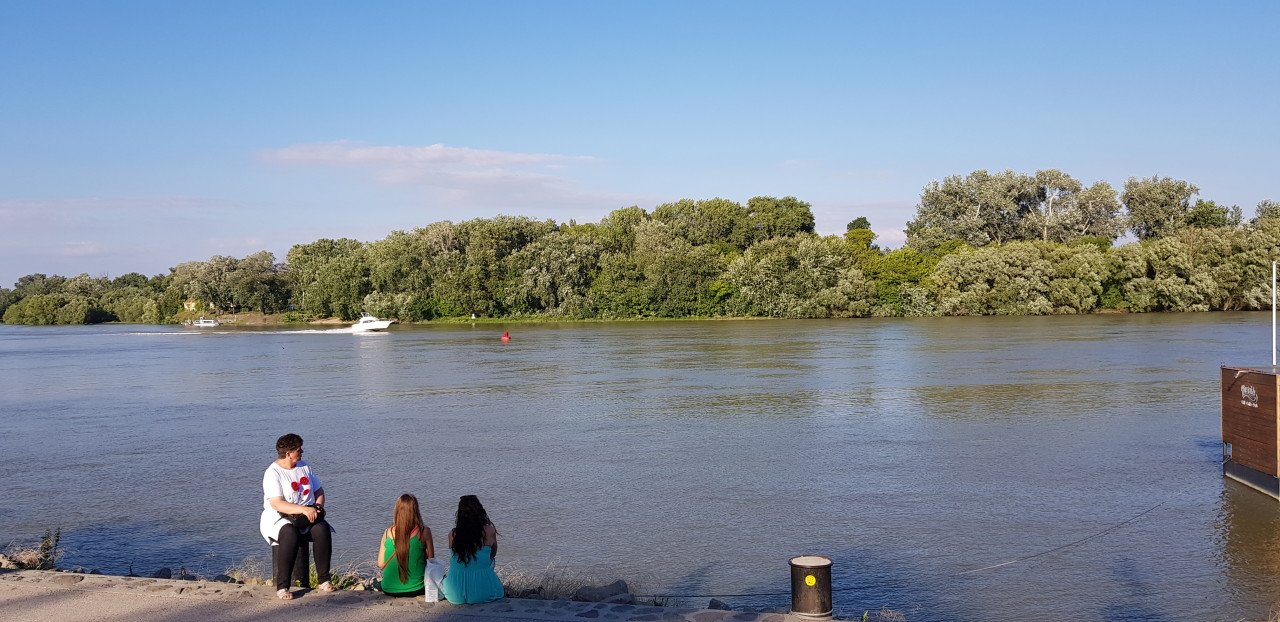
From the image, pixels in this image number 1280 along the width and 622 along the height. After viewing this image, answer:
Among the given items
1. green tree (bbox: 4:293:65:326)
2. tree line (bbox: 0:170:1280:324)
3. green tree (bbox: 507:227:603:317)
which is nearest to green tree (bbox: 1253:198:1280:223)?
tree line (bbox: 0:170:1280:324)

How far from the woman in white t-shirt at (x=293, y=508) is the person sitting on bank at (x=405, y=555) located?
733 mm

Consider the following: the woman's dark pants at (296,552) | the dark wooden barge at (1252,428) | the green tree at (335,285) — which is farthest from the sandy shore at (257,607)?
the green tree at (335,285)

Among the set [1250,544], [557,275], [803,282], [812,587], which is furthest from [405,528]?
[557,275]

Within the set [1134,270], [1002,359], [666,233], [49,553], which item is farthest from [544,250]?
[49,553]

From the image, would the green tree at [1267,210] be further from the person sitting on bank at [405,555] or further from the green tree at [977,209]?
the person sitting on bank at [405,555]

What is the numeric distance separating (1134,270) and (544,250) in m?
53.6

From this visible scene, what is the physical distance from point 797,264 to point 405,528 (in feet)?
303

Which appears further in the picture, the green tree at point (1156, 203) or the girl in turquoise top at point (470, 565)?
the green tree at point (1156, 203)

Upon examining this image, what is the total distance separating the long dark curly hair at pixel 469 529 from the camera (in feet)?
27.2

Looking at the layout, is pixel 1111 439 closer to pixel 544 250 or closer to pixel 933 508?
pixel 933 508

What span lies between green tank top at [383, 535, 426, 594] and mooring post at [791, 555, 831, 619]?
119 inches

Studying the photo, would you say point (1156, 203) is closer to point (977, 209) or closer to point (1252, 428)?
point (977, 209)

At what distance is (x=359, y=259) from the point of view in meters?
113

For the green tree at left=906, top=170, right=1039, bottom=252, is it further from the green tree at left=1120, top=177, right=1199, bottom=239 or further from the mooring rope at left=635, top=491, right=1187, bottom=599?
the mooring rope at left=635, top=491, right=1187, bottom=599
